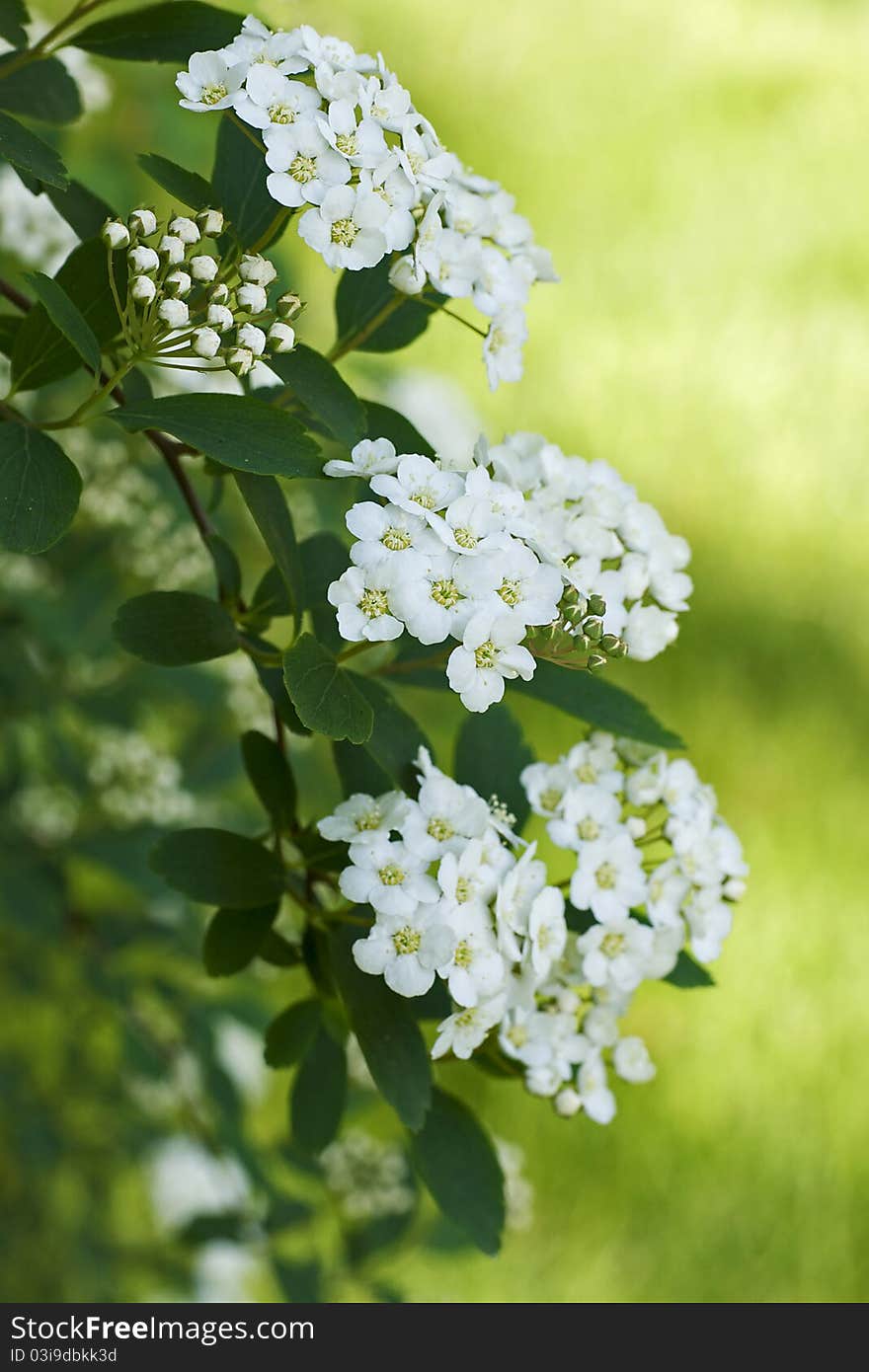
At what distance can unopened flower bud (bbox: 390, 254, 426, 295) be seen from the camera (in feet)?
3.14

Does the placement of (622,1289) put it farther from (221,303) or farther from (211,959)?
(221,303)

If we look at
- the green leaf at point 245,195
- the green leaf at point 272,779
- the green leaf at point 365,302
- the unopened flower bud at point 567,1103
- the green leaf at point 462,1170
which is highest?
the green leaf at point 365,302

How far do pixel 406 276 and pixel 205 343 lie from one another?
0.16 meters

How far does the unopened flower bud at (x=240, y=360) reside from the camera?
860 millimetres

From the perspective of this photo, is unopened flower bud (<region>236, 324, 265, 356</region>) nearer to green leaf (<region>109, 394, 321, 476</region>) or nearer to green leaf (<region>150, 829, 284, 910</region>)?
green leaf (<region>109, 394, 321, 476</region>)

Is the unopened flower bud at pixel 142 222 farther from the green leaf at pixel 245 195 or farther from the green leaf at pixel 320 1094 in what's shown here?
the green leaf at pixel 320 1094

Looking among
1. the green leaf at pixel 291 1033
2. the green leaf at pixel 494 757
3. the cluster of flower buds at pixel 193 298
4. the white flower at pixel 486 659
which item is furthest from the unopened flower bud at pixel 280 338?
the green leaf at pixel 291 1033

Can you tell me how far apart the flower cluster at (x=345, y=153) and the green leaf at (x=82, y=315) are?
4.6 inches

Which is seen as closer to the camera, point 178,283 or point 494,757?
point 178,283

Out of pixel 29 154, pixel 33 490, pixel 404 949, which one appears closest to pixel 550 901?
pixel 404 949

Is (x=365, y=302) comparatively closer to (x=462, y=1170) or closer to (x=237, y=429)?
(x=237, y=429)

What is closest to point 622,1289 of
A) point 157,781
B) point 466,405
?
point 157,781

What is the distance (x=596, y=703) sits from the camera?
106 cm

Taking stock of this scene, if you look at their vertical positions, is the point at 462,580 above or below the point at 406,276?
below
